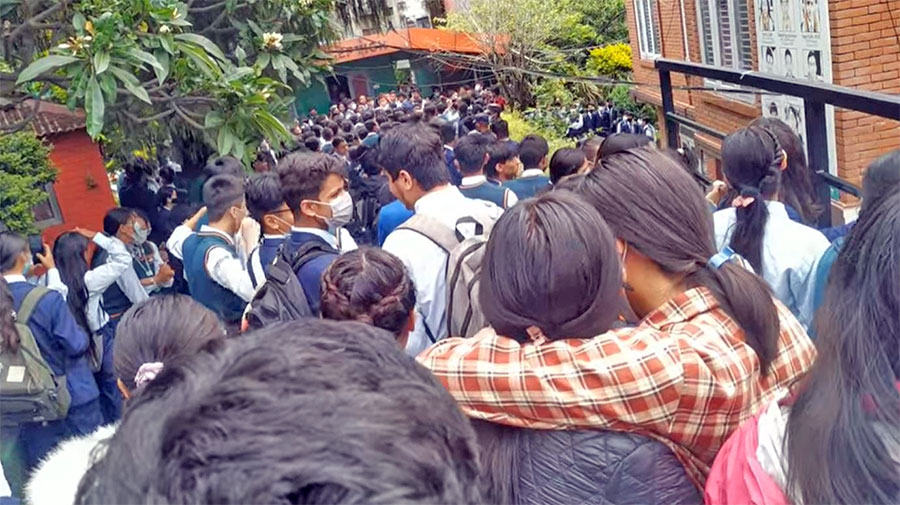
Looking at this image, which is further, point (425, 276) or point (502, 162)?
point (502, 162)

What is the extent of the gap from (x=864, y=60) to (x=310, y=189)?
462 cm

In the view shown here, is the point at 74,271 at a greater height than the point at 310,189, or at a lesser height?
lesser

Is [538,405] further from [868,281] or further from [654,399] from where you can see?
[868,281]

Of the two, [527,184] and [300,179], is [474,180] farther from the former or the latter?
[300,179]

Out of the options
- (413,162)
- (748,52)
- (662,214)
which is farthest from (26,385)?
(748,52)

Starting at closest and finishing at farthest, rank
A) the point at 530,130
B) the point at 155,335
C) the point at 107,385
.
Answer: the point at 155,335
the point at 107,385
the point at 530,130

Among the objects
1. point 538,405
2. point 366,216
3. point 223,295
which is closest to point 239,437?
point 538,405

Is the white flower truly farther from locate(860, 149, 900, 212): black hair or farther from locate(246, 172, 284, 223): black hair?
locate(860, 149, 900, 212): black hair

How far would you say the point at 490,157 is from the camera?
515cm

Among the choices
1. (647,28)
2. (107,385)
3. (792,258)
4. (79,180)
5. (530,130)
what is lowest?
(530,130)

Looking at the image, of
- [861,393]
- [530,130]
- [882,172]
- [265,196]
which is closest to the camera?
[861,393]

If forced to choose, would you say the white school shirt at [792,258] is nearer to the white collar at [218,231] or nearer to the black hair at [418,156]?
the black hair at [418,156]

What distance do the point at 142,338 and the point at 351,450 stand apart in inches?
57.4

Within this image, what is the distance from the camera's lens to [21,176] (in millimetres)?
4797
